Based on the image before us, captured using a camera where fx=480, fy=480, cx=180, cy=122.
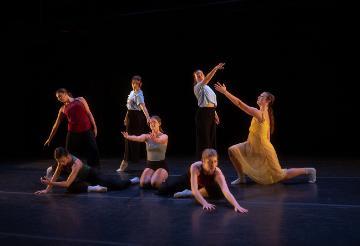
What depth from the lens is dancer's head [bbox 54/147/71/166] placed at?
5.05 meters

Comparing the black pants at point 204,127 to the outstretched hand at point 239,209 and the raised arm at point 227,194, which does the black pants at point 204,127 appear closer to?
the raised arm at point 227,194

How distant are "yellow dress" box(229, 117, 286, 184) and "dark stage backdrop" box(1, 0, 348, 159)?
2820 millimetres

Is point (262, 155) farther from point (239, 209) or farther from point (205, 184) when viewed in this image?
point (239, 209)

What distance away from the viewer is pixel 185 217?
398cm

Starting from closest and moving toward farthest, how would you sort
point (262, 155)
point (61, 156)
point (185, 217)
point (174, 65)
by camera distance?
point (185, 217)
point (61, 156)
point (262, 155)
point (174, 65)

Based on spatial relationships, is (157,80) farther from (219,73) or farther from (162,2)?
(162,2)

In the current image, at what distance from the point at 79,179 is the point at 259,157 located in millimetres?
2033

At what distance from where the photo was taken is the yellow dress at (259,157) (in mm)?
5398

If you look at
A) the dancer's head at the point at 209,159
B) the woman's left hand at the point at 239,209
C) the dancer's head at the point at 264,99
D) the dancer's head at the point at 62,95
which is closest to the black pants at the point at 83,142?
the dancer's head at the point at 62,95

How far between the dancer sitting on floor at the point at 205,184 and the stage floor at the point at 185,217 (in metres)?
0.10

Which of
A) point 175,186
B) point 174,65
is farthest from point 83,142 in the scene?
point 174,65

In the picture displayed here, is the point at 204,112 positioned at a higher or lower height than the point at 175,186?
higher

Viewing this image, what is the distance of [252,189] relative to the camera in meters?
5.23

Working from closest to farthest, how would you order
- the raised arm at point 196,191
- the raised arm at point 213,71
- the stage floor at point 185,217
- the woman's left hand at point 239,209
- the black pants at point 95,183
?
the stage floor at point 185,217
the woman's left hand at point 239,209
the raised arm at point 196,191
the black pants at point 95,183
the raised arm at point 213,71
